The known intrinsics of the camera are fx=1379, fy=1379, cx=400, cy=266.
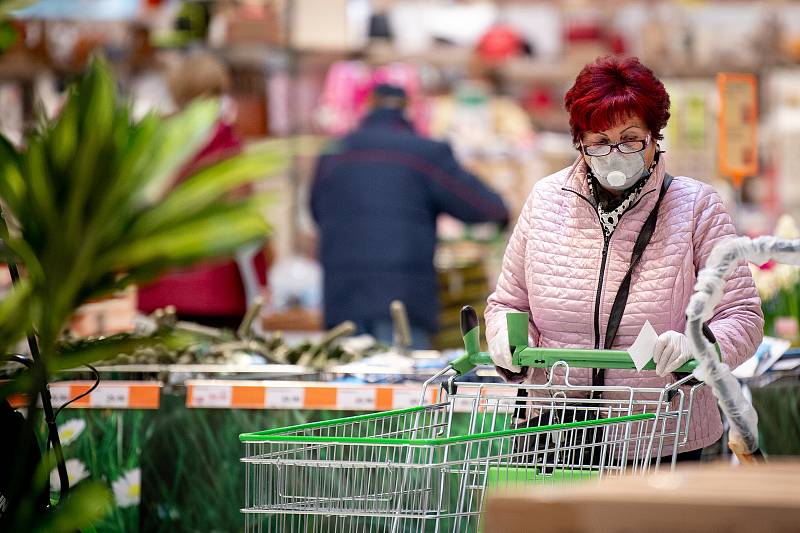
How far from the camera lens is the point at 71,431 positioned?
3979 mm

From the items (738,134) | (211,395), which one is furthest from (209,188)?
(738,134)

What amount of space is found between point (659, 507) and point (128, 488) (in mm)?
2681

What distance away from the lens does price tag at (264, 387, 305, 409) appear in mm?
3947

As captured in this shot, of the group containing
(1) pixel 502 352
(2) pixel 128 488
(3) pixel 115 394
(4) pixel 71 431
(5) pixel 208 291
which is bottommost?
(2) pixel 128 488

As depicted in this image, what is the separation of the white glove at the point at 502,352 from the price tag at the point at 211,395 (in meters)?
1.31

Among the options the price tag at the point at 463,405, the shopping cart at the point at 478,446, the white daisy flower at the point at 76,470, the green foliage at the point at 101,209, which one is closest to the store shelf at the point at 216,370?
Answer: the white daisy flower at the point at 76,470

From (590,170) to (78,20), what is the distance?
18.3ft

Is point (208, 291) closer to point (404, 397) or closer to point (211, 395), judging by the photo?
point (211, 395)

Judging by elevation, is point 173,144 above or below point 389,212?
above

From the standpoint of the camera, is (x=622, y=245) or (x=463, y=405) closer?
(x=622, y=245)

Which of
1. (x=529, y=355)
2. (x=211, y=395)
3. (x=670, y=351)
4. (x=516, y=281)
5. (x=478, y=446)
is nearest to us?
(x=478, y=446)

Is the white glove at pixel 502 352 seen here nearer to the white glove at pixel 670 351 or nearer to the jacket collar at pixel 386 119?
the white glove at pixel 670 351

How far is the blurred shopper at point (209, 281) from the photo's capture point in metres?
5.41

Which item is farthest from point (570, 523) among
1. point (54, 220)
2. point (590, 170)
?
point (590, 170)
